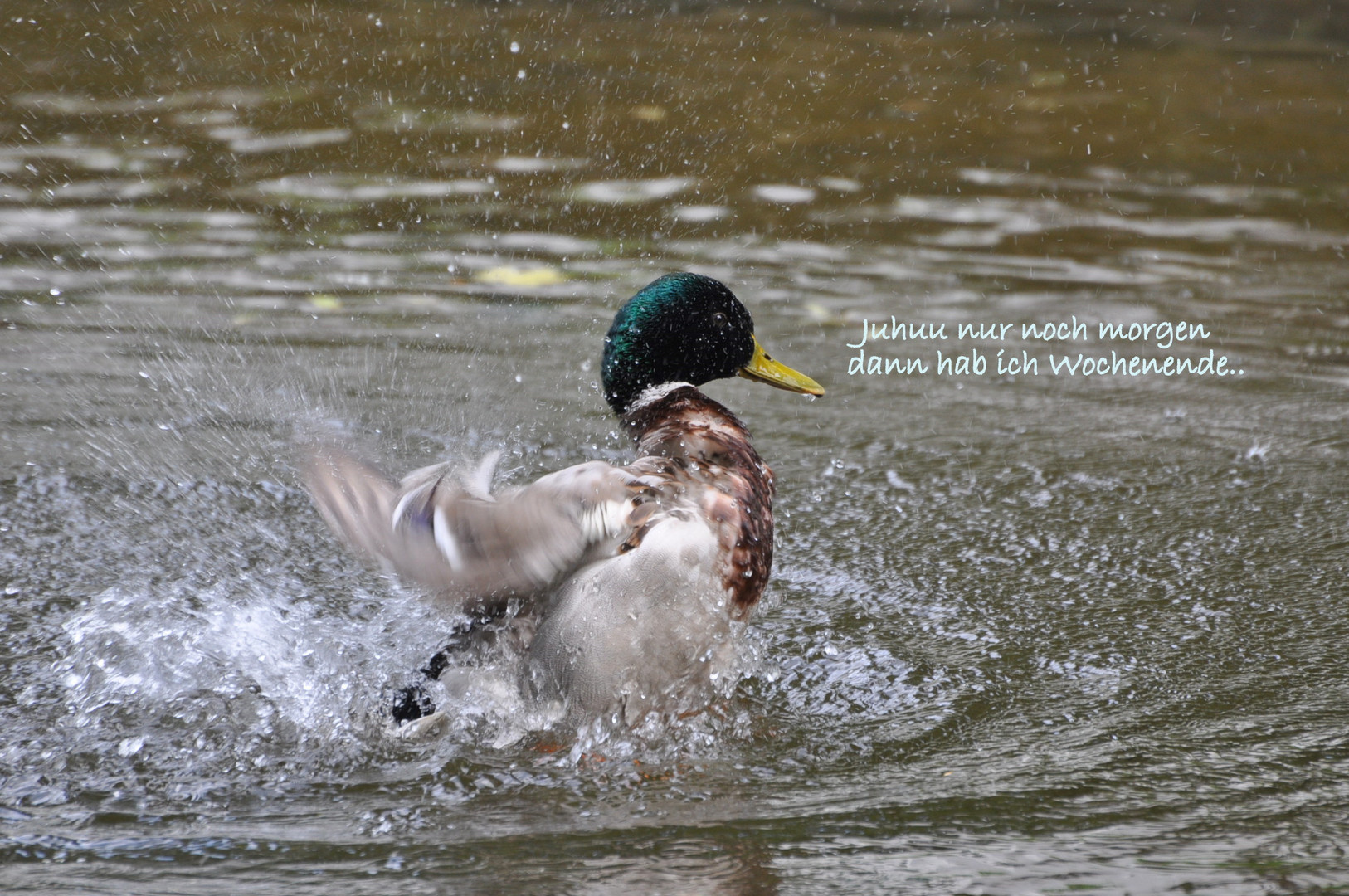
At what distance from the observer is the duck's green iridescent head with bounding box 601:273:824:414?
3561 mm

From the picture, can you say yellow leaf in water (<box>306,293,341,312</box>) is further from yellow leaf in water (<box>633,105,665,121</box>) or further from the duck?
yellow leaf in water (<box>633,105,665,121</box>)

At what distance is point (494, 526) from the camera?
2.91m

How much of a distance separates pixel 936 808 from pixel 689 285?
4.74ft

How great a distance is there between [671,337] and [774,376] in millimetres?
410

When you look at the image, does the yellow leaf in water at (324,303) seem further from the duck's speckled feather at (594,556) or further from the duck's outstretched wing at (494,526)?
the duck's outstretched wing at (494,526)

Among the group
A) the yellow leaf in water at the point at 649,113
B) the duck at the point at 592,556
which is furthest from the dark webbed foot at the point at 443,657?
the yellow leaf in water at the point at 649,113

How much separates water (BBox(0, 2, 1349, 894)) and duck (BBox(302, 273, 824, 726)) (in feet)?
0.42

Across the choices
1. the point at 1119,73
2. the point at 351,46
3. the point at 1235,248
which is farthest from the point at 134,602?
the point at 1119,73

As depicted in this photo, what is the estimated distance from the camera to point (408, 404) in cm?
524

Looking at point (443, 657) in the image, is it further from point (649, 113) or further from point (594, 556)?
point (649, 113)

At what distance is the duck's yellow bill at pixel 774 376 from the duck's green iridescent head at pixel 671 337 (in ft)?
0.41

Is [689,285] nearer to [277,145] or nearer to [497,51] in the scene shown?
[277,145]

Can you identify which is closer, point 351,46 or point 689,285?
point 689,285

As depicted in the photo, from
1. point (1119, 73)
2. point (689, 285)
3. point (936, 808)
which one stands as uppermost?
point (1119, 73)
